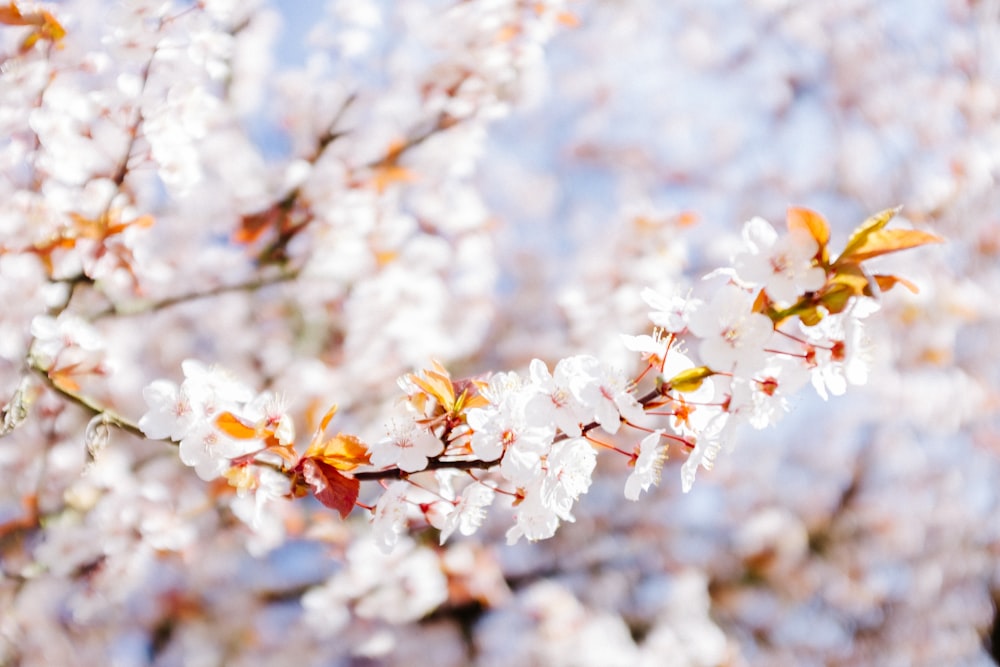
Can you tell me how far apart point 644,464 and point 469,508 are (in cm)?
33

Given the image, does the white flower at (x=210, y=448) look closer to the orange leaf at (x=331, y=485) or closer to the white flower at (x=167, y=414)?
the white flower at (x=167, y=414)

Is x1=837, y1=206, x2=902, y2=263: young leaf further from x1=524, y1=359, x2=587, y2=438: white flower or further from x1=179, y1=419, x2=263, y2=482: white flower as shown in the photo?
x1=179, y1=419, x2=263, y2=482: white flower

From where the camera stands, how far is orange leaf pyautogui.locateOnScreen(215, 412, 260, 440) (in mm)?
1199

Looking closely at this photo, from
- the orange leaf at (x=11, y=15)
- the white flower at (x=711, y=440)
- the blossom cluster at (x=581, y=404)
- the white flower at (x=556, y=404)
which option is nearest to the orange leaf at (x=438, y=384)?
the blossom cluster at (x=581, y=404)

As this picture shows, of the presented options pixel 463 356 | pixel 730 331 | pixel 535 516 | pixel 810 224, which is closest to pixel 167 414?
pixel 535 516

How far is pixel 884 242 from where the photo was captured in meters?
1.01

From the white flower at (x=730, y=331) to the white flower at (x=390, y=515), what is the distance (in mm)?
574

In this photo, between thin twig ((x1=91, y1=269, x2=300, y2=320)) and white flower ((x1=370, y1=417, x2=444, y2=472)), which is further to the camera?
thin twig ((x1=91, y1=269, x2=300, y2=320))

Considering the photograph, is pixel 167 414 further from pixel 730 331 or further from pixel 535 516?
pixel 730 331

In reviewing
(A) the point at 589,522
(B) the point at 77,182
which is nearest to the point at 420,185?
(B) the point at 77,182

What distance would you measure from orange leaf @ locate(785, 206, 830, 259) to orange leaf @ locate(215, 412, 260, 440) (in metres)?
0.91

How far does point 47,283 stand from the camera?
80.3 inches

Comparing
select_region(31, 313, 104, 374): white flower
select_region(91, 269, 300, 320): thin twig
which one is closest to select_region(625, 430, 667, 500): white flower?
select_region(31, 313, 104, 374): white flower

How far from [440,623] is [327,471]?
4127mm
